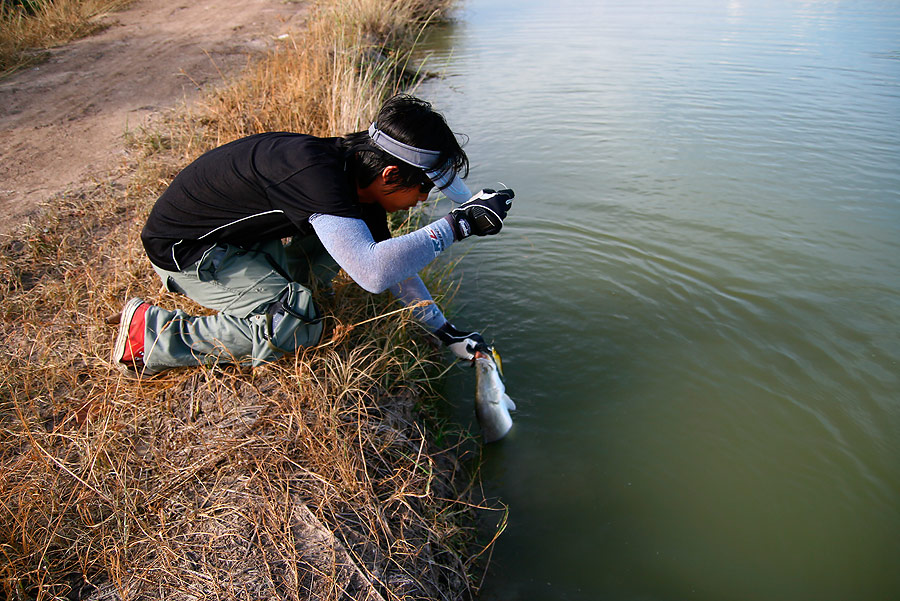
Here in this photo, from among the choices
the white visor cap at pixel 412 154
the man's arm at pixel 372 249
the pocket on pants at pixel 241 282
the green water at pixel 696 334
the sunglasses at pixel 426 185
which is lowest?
the green water at pixel 696 334

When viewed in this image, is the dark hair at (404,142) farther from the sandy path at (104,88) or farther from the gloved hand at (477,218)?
the sandy path at (104,88)

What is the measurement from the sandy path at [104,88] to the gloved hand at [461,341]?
3066 millimetres

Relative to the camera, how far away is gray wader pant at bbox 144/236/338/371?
7.98ft

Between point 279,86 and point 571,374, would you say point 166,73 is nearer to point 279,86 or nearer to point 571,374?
point 279,86

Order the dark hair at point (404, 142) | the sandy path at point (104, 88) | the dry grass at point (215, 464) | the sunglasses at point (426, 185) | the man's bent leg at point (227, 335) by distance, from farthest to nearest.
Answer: the sandy path at point (104, 88)
the man's bent leg at point (227, 335)
the sunglasses at point (426, 185)
the dark hair at point (404, 142)
the dry grass at point (215, 464)

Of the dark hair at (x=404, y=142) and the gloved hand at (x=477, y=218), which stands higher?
the dark hair at (x=404, y=142)

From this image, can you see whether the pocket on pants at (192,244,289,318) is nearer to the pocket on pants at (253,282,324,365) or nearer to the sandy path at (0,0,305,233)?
the pocket on pants at (253,282,324,365)

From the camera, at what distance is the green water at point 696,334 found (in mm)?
2500

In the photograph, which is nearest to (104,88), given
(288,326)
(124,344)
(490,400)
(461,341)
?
(124,344)

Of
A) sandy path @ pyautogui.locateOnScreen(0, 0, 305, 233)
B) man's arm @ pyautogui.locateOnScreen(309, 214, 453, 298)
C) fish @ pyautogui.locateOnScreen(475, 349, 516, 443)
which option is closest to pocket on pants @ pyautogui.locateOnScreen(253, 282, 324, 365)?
man's arm @ pyautogui.locateOnScreen(309, 214, 453, 298)

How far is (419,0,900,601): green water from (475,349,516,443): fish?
0.14 metres

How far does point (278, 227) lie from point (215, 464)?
0.99 meters

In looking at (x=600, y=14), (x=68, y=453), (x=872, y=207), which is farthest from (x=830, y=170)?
(x=600, y=14)

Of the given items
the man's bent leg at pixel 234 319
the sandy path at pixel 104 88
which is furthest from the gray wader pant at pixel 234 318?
the sandy path at pixel 104 88
